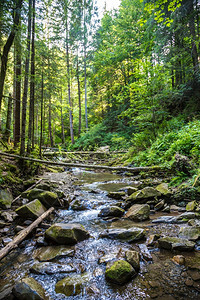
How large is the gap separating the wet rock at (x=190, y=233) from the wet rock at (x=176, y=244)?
237 millimetres

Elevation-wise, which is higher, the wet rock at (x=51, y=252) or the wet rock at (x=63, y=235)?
the wet rock at (x=63, y=235)

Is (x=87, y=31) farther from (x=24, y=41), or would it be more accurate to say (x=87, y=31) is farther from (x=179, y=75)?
(x=24, y=41)

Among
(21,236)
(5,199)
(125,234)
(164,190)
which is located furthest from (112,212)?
(5,199)

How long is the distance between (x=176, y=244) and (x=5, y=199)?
194 inches

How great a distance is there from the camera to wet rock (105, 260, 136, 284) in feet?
7.75

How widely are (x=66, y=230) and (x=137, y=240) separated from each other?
60.0 inches

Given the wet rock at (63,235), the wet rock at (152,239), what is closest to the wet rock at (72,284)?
Answer: the wet rock at (63,235)

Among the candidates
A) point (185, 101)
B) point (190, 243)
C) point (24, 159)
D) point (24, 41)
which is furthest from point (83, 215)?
point (185, 101)

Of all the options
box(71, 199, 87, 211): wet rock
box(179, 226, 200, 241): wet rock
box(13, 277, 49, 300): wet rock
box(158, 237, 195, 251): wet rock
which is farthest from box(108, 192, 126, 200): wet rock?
box(13, 277, 49, 300): wet rock

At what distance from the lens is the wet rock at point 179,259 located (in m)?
2.62

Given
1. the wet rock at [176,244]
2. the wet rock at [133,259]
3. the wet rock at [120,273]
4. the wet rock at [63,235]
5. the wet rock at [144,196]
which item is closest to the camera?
the wet rock at [120,273]

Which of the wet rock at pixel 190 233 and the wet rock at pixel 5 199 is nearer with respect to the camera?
the wet rock at pixel 190 233

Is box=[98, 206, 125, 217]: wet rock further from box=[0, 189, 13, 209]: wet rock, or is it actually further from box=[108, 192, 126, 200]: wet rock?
box=[0, 189, 13, 209]: wet rock

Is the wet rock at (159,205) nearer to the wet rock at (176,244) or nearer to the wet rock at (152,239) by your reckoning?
the wet rock at (152,239)
